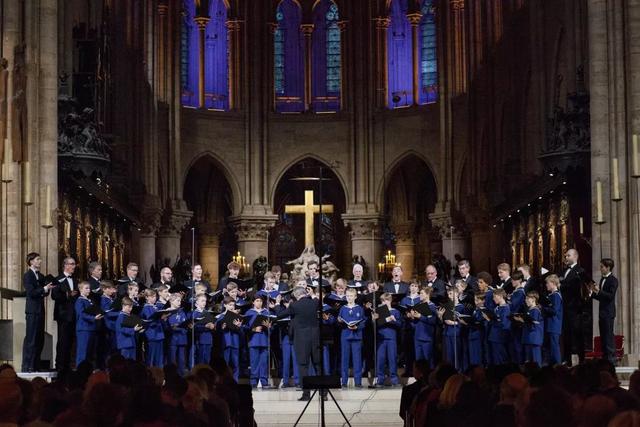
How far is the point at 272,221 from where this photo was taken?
4431 cm

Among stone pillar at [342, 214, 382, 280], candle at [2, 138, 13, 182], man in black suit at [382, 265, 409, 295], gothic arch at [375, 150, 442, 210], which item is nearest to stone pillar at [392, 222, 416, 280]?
stone pillar at [342, 214, 382, 280]

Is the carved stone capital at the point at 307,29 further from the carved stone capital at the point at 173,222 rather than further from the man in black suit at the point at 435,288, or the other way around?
the man in black suit at the point at 435,288

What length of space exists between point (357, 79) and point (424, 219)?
5.69m

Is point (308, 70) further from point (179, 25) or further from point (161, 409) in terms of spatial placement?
point (161, 409)

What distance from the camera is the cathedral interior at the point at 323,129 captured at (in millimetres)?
21875

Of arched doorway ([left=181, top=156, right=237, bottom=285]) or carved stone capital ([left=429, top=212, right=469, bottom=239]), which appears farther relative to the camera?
arched doorway ([left=181, top=156, right=237, bottom=285])

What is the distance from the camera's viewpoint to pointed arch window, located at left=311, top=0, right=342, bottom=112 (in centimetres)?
4656

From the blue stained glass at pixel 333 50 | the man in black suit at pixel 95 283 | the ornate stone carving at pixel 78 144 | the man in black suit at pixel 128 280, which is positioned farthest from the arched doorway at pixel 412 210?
the man in black suit at pixel 95 283

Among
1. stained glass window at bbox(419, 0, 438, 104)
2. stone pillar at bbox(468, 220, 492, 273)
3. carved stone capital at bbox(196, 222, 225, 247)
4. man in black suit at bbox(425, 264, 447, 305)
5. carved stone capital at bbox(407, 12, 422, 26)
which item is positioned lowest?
man in black suit at bbox(425, 264, 447, 305)

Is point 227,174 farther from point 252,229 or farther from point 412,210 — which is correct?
point 412,210

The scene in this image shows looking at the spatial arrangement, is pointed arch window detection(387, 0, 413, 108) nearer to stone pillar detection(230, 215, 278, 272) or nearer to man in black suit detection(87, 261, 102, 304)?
stone pillar detection(230, 215, 278, 272)

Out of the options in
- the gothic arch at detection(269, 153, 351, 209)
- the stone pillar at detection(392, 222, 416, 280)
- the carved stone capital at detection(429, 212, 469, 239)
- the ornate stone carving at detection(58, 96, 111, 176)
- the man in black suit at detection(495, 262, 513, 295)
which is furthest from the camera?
the stone pillar at detection(392, 222, 416, 280)

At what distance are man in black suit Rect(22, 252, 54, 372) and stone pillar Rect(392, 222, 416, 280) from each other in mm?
28515

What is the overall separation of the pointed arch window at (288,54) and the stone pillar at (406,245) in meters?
5.84
